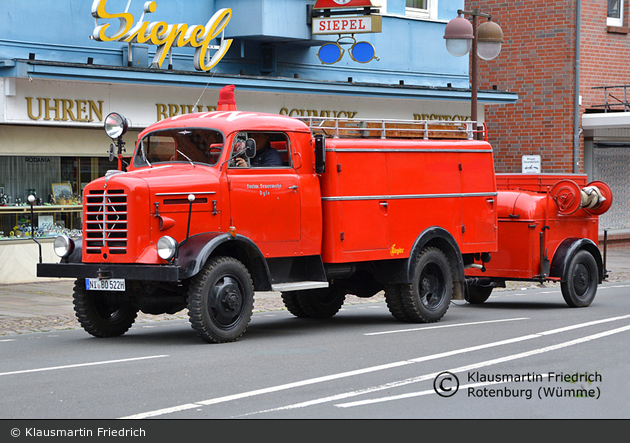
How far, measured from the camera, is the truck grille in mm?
10695

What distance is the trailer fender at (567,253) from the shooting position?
15.1 metres

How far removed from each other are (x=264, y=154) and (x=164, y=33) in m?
8.01

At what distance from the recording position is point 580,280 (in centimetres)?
1538

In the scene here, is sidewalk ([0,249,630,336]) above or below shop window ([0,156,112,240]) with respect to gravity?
below

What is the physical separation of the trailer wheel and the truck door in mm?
542

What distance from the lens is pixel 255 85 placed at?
20172 mm

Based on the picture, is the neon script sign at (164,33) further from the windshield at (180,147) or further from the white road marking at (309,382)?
the white road marking at (309,382)

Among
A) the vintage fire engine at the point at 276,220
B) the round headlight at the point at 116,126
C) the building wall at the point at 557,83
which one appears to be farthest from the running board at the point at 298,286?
the building wall at the point at 557,83

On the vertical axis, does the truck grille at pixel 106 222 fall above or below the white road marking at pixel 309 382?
above

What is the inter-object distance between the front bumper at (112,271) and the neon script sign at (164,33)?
7957 mm

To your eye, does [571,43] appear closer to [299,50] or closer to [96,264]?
[299,50]

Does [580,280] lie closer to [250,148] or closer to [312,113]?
[250,148]

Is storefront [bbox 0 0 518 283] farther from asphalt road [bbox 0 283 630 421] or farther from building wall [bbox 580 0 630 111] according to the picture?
building wall [bbox 580 0 630 111]

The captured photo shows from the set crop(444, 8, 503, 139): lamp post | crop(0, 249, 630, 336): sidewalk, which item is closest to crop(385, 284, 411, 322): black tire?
crop(0, 249, 630, 336): sidewalk
